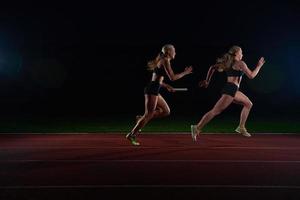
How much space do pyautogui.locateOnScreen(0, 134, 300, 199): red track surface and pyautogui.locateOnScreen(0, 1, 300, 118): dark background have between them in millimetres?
10524

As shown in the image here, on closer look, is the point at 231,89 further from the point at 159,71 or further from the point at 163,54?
the point at 163,54

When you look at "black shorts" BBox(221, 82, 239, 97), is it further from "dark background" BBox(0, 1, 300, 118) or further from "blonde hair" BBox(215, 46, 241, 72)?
"dark background" BBox(0, 1, 300, 118)

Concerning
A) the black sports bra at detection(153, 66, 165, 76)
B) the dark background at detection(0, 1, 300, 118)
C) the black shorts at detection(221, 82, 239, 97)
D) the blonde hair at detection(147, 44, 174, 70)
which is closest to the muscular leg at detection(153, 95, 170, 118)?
the black sports bra at detection(153, 66, 165, 76)

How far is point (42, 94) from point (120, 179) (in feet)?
64.3

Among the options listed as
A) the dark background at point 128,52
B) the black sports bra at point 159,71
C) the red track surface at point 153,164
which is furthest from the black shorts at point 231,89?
the dark background at point 128,52

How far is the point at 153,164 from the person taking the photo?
10453 millimetres

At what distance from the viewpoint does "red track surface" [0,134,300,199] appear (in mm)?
8367

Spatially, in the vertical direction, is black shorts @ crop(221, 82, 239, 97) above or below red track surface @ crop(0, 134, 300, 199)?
above

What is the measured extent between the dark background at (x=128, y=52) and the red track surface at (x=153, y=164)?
10524 mm

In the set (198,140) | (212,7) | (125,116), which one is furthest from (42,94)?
(198,140)

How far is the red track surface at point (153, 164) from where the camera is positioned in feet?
27.5

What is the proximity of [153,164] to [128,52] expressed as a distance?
60.5 ft

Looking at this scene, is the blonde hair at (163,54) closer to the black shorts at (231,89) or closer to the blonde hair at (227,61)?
the blonde hair at (227,61)

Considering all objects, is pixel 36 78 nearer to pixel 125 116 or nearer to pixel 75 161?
pixel 125 116
